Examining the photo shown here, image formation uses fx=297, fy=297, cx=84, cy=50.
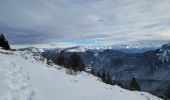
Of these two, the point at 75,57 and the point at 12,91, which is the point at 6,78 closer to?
the point at 12,91

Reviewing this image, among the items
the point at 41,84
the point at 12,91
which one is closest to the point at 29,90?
the point at 12,91

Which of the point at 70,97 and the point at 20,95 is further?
the point at 70,97

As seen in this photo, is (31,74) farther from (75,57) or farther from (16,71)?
(75,57)

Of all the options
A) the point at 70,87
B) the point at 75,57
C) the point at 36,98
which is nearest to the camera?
the point at 36,98

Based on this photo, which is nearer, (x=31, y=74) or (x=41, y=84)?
(x=41, y=84)

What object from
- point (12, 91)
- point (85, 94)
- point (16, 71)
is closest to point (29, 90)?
point (12, 91)

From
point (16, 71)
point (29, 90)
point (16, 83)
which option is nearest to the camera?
point (29, 90)

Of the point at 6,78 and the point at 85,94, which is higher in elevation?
the point at 6,78

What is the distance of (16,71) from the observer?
15234 mm

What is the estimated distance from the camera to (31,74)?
15.3m

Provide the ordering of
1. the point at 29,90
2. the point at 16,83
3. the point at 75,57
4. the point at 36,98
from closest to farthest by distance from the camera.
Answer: the point at 36,98, the point at 29,90, the point at 16,83, the point at 75,57

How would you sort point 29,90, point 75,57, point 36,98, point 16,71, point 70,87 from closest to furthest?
1. point 36,98
2. point 29,90
3. point 70,87
4. point 16,71
5. point 75,57

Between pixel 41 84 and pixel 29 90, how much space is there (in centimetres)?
167

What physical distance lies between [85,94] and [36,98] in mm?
3445
